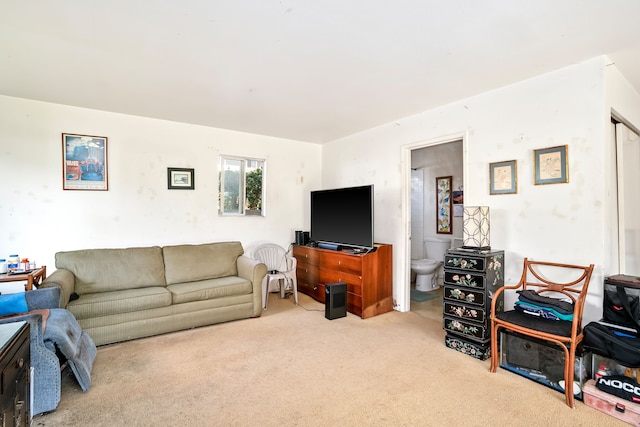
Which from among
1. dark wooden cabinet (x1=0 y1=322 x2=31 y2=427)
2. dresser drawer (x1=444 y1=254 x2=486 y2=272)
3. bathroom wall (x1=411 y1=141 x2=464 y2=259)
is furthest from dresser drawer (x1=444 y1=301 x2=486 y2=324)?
dark wooden cabinet (x1=0 y1=322 x2=31 y2=427)

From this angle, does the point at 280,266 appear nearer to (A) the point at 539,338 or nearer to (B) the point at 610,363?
(A) the point at 539,338

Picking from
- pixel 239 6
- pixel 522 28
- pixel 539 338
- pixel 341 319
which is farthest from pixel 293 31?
pixel 341 319

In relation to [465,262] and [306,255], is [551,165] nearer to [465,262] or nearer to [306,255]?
[465,262]

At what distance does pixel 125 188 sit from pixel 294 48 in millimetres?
2745

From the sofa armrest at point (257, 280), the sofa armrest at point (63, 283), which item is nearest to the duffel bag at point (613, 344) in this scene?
the sofa armrest at point (257, 280)

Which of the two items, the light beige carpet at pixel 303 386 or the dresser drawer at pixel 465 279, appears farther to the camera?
the dresser drawer at pixel 465 279

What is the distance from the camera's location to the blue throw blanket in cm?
201

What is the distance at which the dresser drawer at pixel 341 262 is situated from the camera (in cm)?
370

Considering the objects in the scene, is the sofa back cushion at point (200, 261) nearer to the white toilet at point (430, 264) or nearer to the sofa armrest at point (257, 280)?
the sofa armrest at point (257, 280)

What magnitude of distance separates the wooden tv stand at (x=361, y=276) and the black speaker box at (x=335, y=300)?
137 mm

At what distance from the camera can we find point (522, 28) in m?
2.02

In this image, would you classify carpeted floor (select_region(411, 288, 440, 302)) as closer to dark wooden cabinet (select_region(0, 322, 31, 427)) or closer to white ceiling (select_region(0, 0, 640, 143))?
white ceiling (select_region(0, 0, 640, 143))

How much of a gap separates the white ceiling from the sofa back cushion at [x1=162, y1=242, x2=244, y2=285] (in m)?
1.70

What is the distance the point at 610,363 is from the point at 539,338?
40 centimetres
